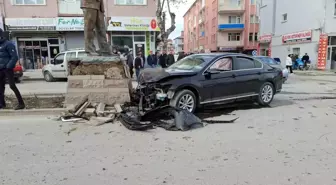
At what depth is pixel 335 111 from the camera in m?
7.18

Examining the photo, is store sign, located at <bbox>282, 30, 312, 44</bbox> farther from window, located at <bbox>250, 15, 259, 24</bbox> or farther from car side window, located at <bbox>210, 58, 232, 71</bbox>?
car side window, located at <bbox>210, 58, 232, 71</bbox>

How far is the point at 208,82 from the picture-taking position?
6758 millimetres

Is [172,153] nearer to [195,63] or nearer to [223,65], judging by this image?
[195,63]

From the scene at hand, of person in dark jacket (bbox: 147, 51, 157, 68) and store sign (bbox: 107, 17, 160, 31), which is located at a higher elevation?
store sign (bbox: 107, 17, 160, 31)

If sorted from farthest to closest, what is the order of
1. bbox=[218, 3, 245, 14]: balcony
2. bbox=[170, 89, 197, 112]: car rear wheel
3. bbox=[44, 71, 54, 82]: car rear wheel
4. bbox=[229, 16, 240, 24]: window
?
bbox=[229, 16, 240, 24]: window → bbox=[218, 3, 245, 14]: balcony → bbox=[44, 71, 54, 82]: car rear wheel → bbox=[170, 89, 197, 112]: car rear wheel

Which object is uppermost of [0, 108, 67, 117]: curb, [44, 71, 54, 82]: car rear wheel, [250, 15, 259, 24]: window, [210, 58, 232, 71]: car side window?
[250, 15, 259, 24]: window

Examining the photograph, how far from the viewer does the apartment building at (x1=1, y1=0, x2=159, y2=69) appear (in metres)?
20.8

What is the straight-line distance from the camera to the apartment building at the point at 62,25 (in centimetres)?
2084

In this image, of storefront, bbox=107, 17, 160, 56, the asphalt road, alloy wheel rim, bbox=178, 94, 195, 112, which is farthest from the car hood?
storefront, bbox=107, 17, 160, 56

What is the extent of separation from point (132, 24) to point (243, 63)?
15.9 m

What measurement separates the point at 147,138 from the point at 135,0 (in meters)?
19.3

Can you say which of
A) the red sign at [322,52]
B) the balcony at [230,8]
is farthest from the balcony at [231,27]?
the red sign at [322,52]

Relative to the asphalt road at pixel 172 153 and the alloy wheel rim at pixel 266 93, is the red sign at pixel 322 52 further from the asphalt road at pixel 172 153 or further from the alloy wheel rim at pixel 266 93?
the asphalt road at pixel 172 153

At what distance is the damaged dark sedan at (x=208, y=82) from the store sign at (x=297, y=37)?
20.6m
